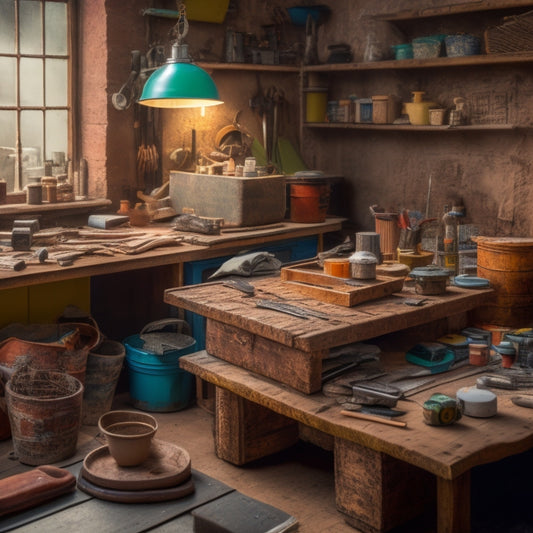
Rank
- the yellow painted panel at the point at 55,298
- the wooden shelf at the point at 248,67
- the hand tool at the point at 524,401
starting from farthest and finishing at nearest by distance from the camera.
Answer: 1. the wooden shelf at the point at 248,67
2. the yellow painted panel at the point at 55,298
3. the hand tool at the point at 524,401

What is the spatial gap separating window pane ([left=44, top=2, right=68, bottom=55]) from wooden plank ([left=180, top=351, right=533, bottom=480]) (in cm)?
306

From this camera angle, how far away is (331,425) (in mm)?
3000

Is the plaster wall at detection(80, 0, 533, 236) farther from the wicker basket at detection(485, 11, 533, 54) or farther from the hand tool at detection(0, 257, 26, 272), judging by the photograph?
the hand tool at detection(0, 257, 26, 272)

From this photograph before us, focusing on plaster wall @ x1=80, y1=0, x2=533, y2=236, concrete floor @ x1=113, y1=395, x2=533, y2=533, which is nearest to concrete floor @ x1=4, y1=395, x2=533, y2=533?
concrete floor @ x1=113, y1=395, x2=533, y2=533

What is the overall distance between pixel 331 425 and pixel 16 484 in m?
1.16

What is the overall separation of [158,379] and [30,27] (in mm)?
2500

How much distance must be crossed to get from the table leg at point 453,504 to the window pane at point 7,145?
3658 millimetres

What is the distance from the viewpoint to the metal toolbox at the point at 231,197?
526cm

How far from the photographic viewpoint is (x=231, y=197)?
17.3 ft

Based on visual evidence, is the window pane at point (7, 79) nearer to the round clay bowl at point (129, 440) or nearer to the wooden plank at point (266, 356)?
the wooden plank at point (266, 356)

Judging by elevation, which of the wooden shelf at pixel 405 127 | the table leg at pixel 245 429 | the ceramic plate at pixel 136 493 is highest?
the wooden shelf at pixel 405 127

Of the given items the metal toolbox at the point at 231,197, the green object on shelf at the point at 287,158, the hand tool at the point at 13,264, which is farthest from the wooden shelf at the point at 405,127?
the hand tool at the point at 13,264

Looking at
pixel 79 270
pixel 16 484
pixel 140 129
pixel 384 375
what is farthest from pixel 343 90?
pixel 16 484

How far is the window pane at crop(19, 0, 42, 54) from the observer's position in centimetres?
523
